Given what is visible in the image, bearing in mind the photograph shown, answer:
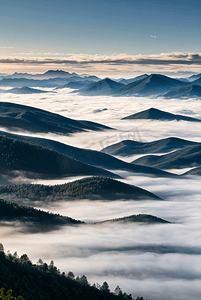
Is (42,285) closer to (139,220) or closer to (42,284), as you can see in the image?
(42,284)

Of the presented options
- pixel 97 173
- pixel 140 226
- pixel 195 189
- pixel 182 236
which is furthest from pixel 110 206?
pixel 195 189

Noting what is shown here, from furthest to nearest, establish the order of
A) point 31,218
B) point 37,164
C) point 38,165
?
point 37,164 → point 38,165 → point 31,218

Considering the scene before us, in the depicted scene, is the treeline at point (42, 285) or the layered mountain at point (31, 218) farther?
the layered mountain at point (31, 218)

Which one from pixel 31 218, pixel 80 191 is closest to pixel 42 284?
pixel 31 218

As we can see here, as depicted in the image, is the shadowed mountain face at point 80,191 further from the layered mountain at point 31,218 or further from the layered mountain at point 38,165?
the layered mountain at point 38,165

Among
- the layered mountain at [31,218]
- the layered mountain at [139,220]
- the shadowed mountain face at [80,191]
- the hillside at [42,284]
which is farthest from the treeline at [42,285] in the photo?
the shadowed mountain face at [80,191]

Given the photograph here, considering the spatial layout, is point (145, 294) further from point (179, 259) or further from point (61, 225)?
point (61, 225)

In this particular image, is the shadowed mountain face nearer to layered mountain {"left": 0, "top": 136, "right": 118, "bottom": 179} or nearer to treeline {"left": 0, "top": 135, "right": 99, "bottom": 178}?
layered mountain {"left": 0, "top": 136, "right": 118, "bottom": 179}

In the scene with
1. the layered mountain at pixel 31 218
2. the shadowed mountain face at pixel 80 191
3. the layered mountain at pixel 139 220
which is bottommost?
the layered mountain at pixel 31 218
